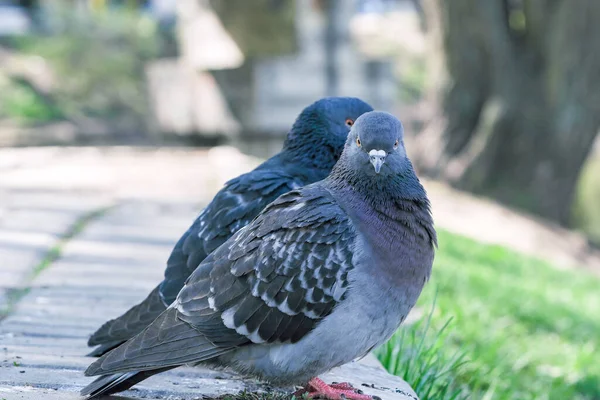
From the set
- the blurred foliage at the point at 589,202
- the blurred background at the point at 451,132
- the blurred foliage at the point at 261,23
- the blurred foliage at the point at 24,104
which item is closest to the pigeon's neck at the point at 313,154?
the blurred background at the point at 451,132

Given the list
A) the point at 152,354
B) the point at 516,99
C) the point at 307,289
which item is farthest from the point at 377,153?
the point at 516,99

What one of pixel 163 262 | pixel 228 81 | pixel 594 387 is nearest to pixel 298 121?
pixel 163 262

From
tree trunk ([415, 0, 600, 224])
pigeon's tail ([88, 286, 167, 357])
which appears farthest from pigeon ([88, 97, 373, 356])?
tree trunk ([415, 0, 600, 224])

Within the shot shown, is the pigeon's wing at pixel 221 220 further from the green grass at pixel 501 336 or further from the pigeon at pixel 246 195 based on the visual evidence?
the green grass at pixel 501 336

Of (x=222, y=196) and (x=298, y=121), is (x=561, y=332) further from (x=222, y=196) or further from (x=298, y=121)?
(x=222, y=196)

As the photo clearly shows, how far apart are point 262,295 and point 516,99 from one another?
10.2 meters

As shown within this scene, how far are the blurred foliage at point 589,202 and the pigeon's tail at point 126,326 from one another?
37.8 feet

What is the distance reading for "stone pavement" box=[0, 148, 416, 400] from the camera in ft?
10.5

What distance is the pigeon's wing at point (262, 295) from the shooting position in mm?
2881

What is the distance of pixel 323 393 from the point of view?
307 cm

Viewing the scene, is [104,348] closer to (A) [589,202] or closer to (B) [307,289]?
(B) [307,289]

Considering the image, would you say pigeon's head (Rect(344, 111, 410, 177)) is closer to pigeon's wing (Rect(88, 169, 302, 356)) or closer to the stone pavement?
pigeon's wing (Rect(88, 169, 302, 356))

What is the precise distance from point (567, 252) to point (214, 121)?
510 cm

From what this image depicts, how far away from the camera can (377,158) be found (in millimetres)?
3000
